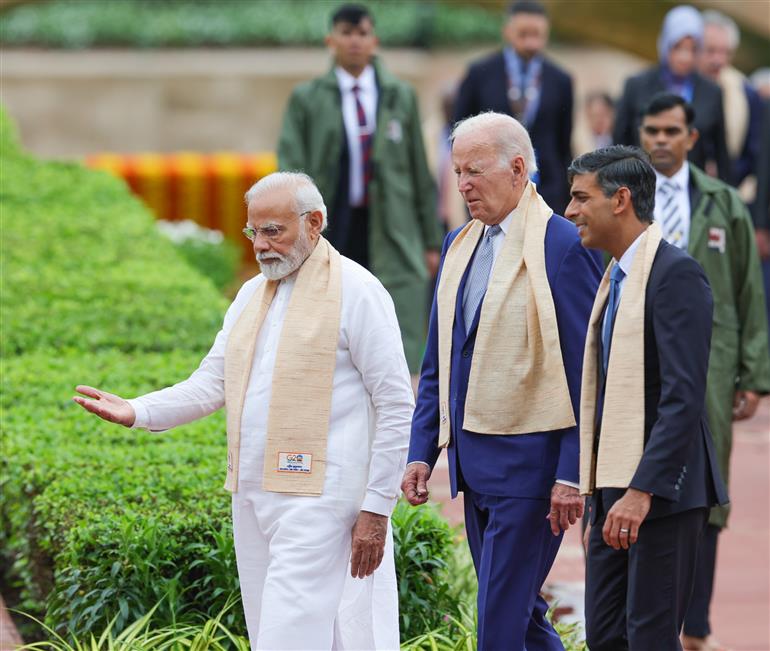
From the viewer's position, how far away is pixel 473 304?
16.6 ft

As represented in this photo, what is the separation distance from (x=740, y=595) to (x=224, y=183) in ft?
40.1

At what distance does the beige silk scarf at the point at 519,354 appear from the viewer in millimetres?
4855

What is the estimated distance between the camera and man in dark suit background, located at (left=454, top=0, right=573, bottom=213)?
32.6ft

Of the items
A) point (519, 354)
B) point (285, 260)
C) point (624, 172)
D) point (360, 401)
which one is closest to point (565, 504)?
point (519, 354)

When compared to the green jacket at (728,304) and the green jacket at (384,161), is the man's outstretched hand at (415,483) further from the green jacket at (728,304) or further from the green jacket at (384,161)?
the green jacket at (384,161)

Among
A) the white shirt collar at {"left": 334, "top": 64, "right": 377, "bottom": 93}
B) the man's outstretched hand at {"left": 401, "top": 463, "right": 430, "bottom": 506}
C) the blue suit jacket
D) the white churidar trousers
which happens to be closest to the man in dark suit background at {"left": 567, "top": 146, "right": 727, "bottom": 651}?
the blue suit jacket

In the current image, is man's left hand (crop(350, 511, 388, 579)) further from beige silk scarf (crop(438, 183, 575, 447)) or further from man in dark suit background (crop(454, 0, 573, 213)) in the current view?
man in dark suit background (crop(454, 0, 573, 213))

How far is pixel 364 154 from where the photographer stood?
9.25m

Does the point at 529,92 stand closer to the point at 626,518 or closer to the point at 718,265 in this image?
the point at 718,265

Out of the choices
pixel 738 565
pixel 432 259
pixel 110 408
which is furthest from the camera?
pixel 432 259

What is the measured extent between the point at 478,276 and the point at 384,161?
4.20 meters

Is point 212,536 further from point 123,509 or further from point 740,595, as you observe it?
point 740,595

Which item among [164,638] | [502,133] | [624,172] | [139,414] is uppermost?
[502,133]

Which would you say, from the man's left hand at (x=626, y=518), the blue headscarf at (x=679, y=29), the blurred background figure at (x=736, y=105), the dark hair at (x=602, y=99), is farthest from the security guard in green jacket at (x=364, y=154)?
the dark hair at (x=602, y=99)
